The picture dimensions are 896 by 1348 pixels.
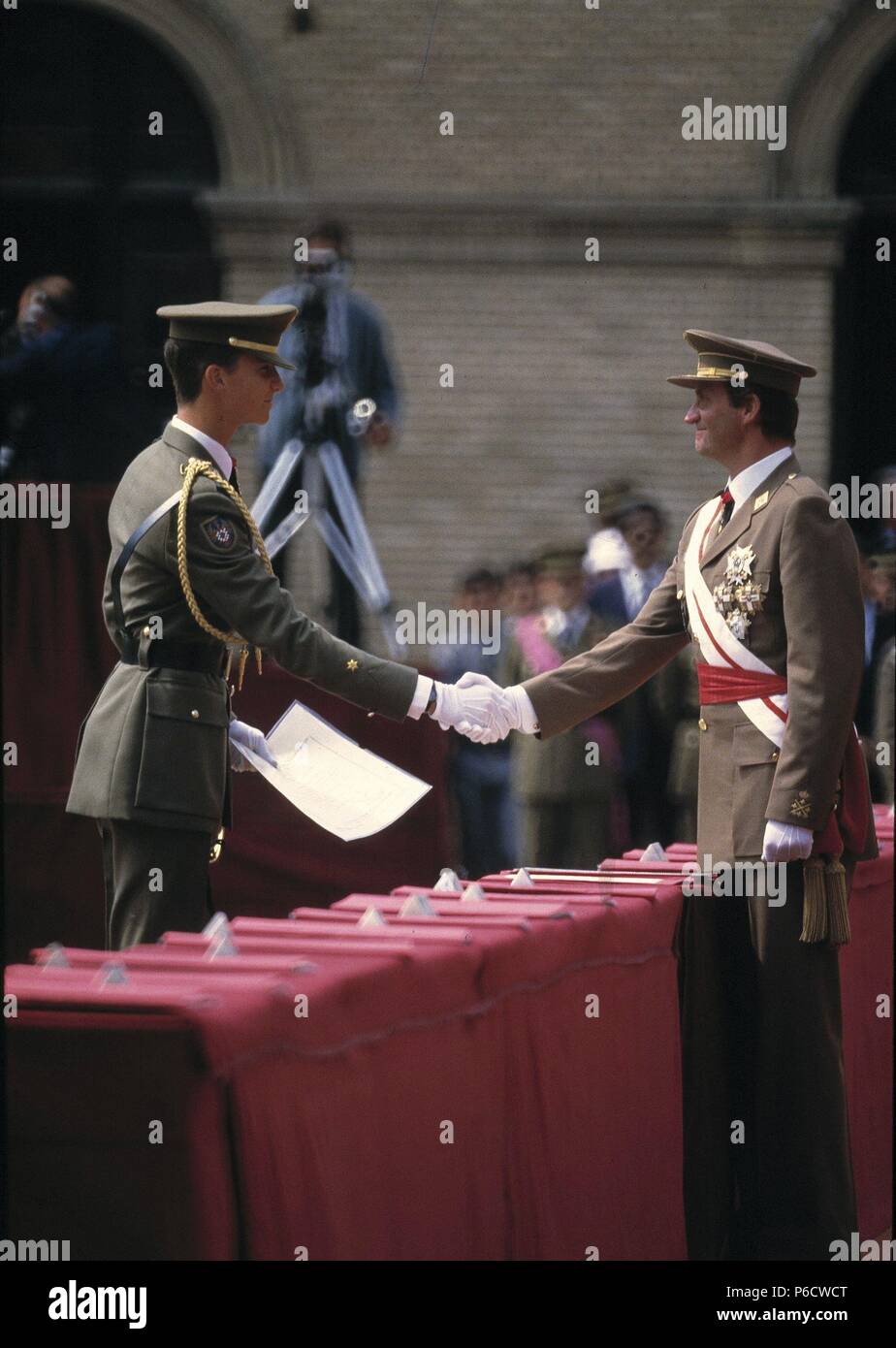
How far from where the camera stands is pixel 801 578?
4.35 meters

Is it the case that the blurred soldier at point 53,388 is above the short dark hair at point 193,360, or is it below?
above

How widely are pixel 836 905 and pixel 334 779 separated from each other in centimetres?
106

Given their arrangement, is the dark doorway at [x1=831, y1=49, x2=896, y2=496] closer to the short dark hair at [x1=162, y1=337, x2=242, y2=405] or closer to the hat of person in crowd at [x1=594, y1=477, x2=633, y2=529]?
the hat of person in crowd at [x1=594, y1=477, x2=633, y2=529]

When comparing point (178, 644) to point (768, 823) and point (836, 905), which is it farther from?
point (836, 905)

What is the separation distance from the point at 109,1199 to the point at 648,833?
6351 mm

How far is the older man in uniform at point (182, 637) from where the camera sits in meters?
4.54

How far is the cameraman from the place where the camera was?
33.4 ft

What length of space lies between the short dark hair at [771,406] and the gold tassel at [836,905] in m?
0.90

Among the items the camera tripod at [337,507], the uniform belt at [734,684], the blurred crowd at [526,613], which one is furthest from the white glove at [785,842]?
the camera tripod at [337,507]

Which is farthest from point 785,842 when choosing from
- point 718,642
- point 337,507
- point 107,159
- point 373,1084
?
point 107,159

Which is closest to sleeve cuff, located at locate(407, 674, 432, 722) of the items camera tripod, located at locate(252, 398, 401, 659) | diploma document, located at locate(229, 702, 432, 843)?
diploma document, located at locate(229, 702, 432, 843)

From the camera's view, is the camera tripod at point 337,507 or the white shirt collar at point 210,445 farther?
the camera tripod at point 337,507

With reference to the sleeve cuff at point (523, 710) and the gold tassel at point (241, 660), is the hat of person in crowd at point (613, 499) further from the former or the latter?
the gold tassel at point (241, 660)

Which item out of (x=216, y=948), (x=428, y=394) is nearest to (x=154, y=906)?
(x=216, y=948)
